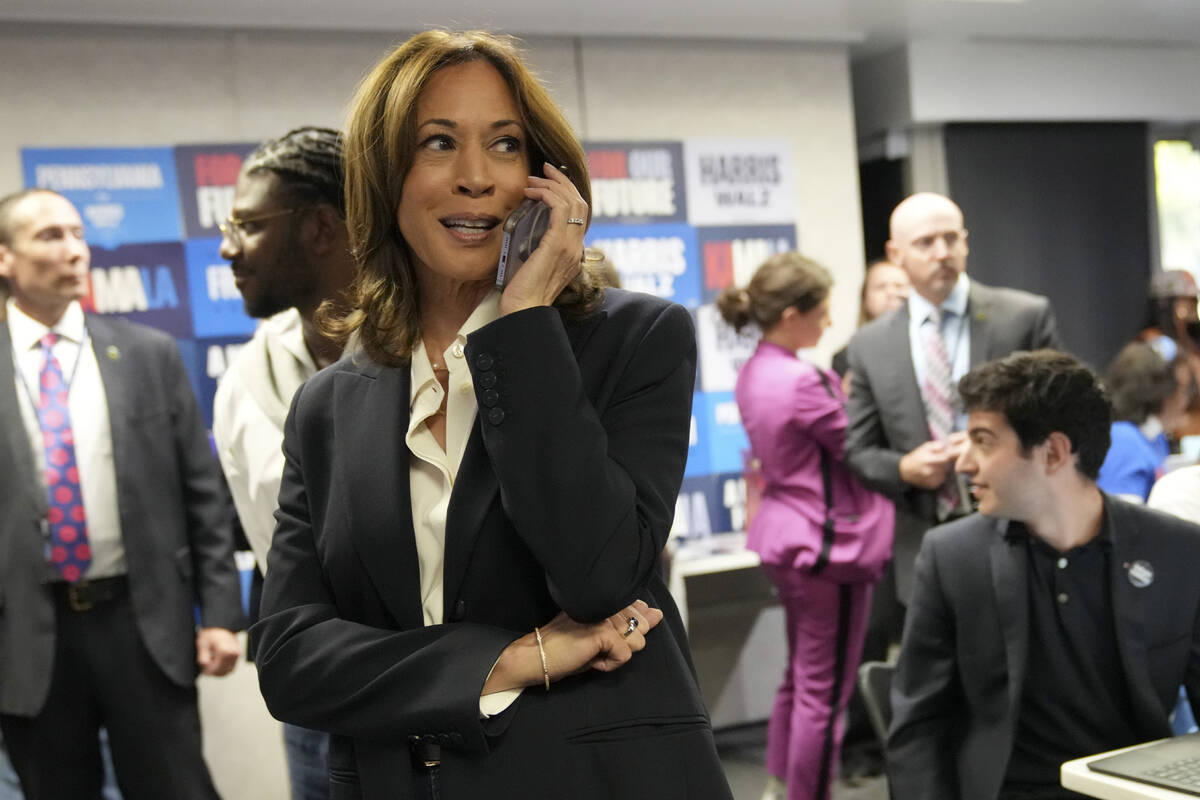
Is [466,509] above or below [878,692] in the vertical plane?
above

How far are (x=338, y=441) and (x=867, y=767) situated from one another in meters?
3.97

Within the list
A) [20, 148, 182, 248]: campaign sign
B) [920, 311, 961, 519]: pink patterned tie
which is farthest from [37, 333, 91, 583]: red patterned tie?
[920, 311, 961, 519]: pink patterned tie

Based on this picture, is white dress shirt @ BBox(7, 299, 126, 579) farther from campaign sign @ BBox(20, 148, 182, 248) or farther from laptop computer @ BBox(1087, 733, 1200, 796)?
laptop computer @ BBox(1087, 733, 1200, 796)

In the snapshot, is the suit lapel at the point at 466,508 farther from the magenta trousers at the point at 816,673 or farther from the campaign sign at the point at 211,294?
the campaign sign at the point at 211,294

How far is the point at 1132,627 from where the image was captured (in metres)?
2.35

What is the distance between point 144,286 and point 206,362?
38cm

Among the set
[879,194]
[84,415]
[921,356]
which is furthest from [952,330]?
[879,194]

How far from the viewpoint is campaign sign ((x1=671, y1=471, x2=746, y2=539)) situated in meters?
5.95

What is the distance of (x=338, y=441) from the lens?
1440 mm

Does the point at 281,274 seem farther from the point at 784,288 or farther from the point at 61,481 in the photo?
the point at 784,288

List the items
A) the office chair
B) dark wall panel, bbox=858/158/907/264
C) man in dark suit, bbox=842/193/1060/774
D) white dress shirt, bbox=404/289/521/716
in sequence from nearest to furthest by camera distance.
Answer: white dress shirt, bbox=404/289/521/716 < the office chair < man in dark suit, bbox=842/193/1060/774 < dark wall panel, bbox=858/158/907/264

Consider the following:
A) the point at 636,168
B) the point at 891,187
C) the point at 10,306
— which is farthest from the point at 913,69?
the point at 10,306

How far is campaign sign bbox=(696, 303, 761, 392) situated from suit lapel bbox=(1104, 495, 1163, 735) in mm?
3642

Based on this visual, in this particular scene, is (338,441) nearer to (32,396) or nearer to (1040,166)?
(32,396)
